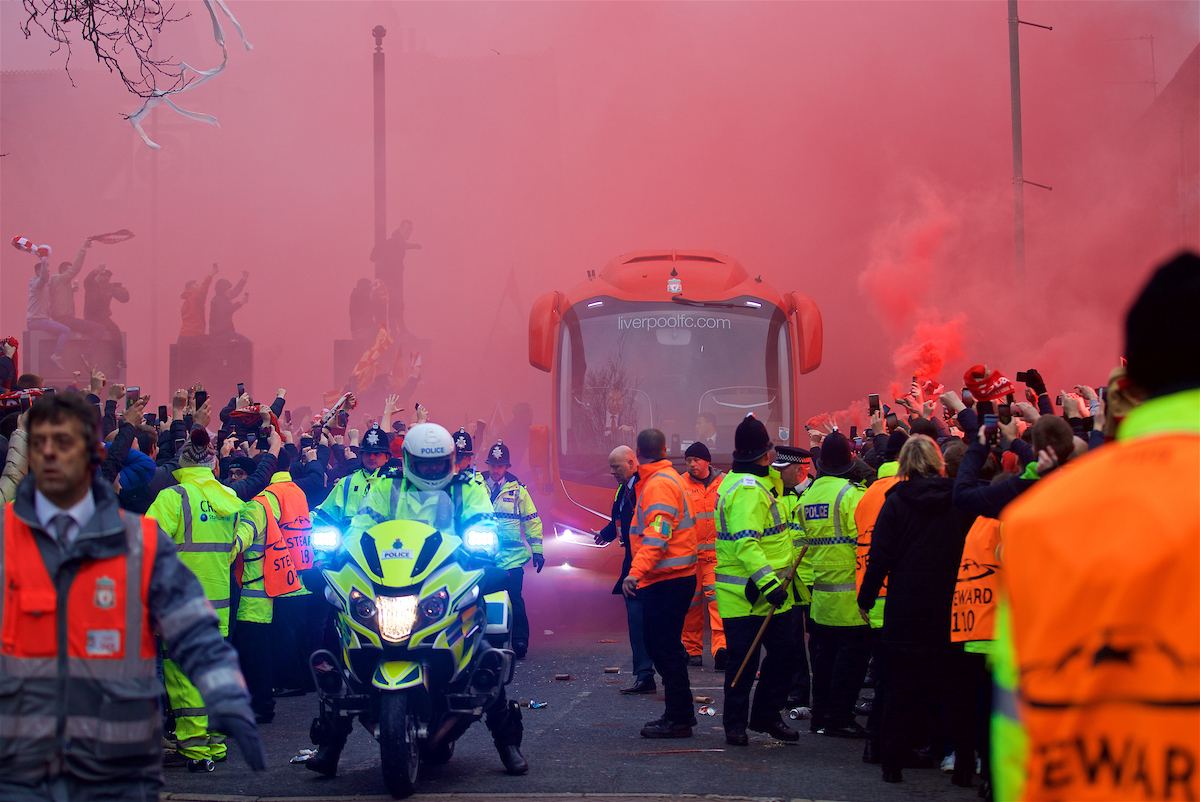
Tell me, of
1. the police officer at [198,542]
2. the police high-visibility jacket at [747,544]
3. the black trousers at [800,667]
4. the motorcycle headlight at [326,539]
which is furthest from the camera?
the black trousers at [800,667]

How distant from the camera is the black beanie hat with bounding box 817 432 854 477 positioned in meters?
7.34

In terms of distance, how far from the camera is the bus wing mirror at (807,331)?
13.3 metres

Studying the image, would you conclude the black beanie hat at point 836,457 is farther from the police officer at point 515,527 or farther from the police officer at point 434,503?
the police officer at point 515,527

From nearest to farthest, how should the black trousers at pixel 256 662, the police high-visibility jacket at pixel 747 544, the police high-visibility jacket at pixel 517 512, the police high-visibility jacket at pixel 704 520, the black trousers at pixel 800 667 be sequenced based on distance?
the police high-visibility jacket at pixel 747 544
the black trousers at pixel 256 662
the black trousers at pixel 800 667
the police high-visibility jacket at pixel 704 520
the police high-visibility jacket at pixel 517 512

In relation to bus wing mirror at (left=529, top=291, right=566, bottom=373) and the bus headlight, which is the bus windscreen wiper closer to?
bus wing mirror at (left=529, top=291, right=566, bottom=373)

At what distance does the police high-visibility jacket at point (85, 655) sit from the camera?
3008mm

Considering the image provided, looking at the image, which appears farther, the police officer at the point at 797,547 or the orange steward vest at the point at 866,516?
the police officer at the point at 797,547

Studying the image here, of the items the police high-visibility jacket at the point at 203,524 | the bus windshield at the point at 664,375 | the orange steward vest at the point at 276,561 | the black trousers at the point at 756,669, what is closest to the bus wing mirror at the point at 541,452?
the bus windshield at the point at 664,375

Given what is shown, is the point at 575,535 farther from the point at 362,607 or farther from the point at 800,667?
the point at 362,607

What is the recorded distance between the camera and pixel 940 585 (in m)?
5.70

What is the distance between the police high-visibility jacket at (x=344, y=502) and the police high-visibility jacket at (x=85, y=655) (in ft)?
9.92

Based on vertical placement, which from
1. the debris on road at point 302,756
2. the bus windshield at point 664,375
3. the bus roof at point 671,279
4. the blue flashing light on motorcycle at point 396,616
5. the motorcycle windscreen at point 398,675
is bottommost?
the debris on road at point 302,756

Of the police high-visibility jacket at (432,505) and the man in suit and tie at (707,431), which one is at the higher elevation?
the man in suit and tie at (707,431)


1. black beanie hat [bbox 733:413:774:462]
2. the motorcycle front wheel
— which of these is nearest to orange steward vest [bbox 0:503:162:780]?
the motorcycle front wheel
